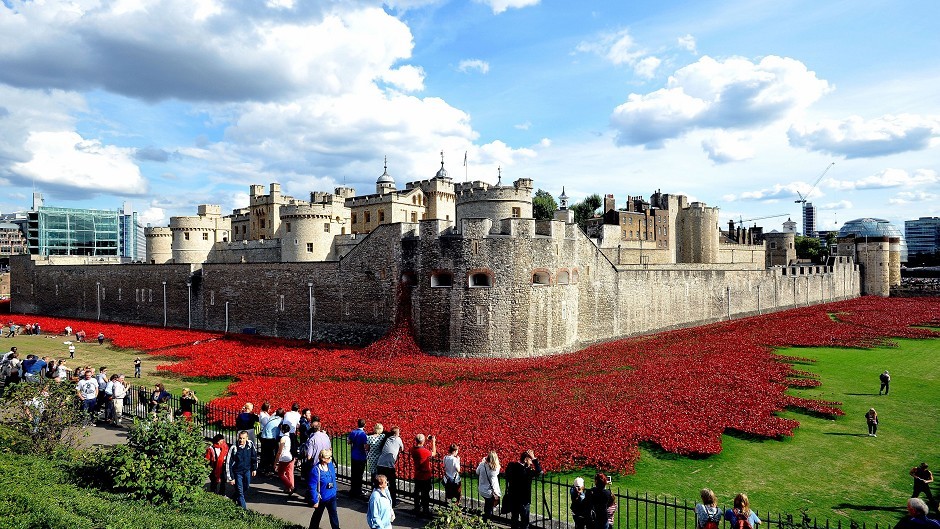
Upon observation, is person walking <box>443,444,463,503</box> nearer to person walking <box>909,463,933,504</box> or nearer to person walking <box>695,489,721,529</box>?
person walking <box>695,489,721,529</box>

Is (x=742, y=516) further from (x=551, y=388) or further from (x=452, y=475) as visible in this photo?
(x=551, y=388)

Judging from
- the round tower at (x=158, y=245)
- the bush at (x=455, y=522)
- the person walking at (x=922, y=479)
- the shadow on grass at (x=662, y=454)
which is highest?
the round tower at (x=158, y=245)

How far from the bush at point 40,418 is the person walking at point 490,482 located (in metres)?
9.64

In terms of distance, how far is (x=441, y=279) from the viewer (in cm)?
2844

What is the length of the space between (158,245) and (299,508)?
5889 centimetres

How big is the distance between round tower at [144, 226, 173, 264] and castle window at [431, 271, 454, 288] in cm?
4412

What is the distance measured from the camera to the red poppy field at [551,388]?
603 inches

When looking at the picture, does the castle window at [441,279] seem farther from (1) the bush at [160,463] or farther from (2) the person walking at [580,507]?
(2) the person walking at [580,507]

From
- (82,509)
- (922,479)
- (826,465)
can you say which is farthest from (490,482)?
(826,465)

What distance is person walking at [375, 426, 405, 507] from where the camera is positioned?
421 inches

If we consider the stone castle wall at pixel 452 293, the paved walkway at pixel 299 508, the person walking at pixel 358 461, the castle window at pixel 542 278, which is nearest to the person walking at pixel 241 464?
the paved walkway at pixel 299 508

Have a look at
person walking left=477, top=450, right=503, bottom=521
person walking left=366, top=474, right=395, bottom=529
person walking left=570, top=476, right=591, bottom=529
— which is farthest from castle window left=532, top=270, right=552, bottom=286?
person walking left=366, top=474, right=395, bottom=529

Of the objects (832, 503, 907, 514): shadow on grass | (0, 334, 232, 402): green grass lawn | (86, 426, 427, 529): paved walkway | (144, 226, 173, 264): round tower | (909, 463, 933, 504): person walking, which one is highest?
(144, 226, 173, 264): round tower

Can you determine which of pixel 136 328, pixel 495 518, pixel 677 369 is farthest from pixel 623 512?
pixel 136 328
